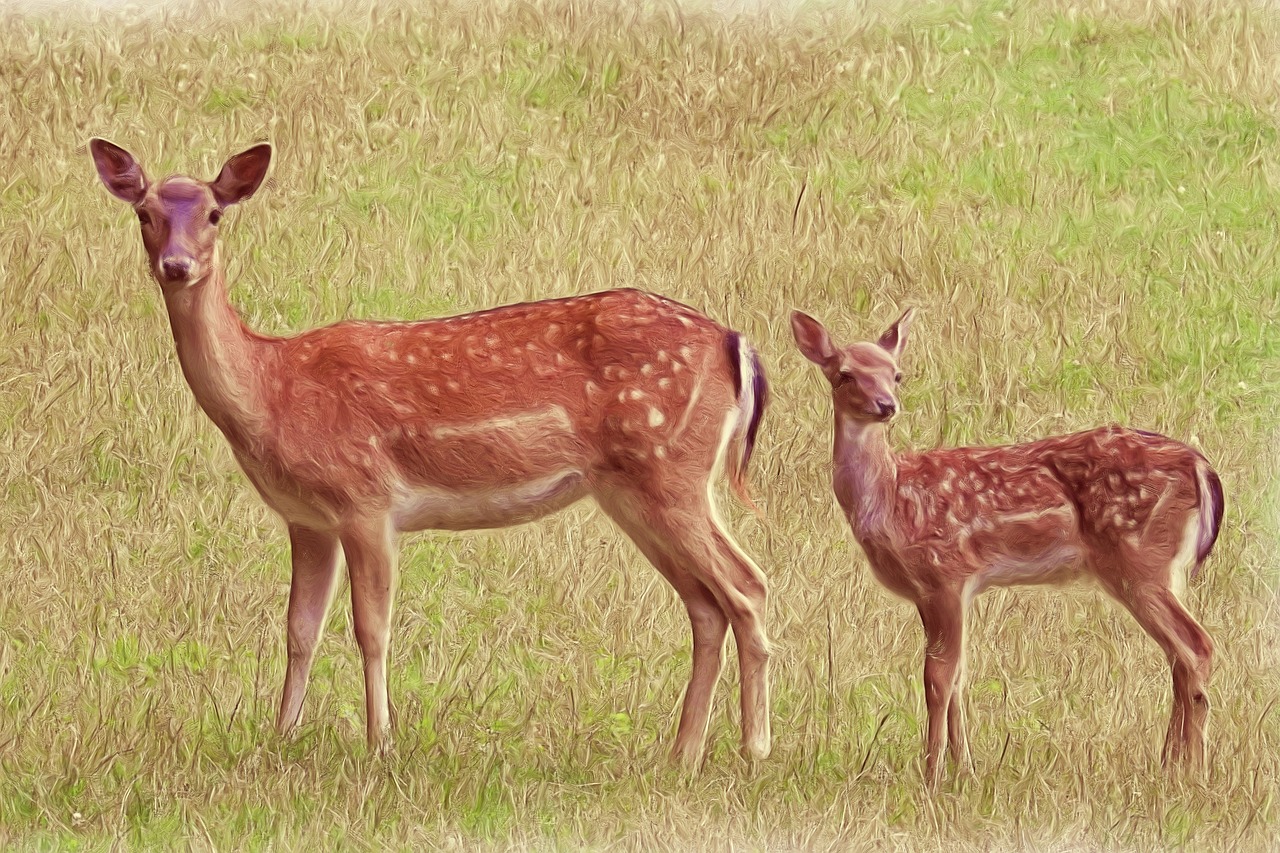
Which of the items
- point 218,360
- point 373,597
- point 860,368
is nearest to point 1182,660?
point 860,368

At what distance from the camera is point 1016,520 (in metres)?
7.41

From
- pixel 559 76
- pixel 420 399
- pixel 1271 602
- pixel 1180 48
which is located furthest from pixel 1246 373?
pixel 420 399

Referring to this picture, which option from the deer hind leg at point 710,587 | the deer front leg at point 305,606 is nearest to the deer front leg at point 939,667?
the deer hind leg at point 710,587

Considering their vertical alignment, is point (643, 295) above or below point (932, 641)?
above

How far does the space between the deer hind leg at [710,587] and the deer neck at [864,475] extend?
400 millimetres

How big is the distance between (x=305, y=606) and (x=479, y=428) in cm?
91

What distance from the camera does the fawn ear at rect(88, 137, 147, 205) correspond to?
761 centimetres

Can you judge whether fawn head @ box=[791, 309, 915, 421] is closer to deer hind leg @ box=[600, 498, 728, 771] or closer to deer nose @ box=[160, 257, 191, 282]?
deer hind leg @ box=[600, 498, 728, 771]

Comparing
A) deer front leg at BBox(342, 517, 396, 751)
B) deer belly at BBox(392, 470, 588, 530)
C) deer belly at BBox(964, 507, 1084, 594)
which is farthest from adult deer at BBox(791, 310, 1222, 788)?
deer front leg at BBox(342, 517, 396, 751)

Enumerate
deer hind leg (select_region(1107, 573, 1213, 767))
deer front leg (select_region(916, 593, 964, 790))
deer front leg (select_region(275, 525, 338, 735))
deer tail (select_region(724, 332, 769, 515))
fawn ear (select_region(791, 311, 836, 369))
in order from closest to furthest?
1. deer front leg (select_region(916, 593, 964, 790))
2. deer hind leg (select_region(1107, 573, 1213, 767))
3. fawn ear (select_region(791, 311, 836, 369))
4. deer tail (select_region(724, 332, 769, 515))
5. deer front leg (select_region(275, 525, 338, 735))

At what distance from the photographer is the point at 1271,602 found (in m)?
9.27

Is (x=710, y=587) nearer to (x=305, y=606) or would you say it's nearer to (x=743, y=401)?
(x=743, y=401)

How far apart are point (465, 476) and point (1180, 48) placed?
765 centimetres

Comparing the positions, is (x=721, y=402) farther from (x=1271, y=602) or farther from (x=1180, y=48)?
(x=1180, y=48)
